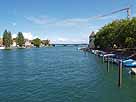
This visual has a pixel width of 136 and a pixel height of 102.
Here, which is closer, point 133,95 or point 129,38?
point 133,95

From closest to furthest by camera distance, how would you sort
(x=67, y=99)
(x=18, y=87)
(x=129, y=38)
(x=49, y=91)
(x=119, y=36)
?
(x=67, y=99), (x=49, y=91), (x=18, y=87), (x=129, y=38), (x=119, y=36)

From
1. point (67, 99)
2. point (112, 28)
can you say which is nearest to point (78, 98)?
point (67, 99)

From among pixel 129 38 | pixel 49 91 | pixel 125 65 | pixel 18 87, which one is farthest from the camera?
pixel 129 38

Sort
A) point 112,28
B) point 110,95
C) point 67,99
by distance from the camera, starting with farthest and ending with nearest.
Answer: point 112,28 → point 110,95 → point 67,99

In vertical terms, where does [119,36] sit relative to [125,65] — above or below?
above

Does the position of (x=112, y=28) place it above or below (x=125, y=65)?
above

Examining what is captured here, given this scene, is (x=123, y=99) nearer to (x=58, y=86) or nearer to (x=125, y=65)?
(x=58, y=86)

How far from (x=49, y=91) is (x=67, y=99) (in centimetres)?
A: 610

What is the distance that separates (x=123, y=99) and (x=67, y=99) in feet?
24.6

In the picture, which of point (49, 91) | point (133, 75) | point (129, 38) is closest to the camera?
point (49, 91)

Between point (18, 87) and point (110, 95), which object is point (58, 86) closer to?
point (18, 87)

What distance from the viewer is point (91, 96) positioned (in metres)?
38.2

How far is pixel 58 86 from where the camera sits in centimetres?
4612

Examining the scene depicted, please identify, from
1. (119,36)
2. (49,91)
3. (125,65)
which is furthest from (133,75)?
(119,36)
